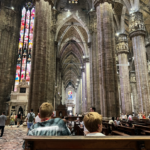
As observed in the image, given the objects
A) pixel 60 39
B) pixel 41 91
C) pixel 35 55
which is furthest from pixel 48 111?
A: pixel 60 39

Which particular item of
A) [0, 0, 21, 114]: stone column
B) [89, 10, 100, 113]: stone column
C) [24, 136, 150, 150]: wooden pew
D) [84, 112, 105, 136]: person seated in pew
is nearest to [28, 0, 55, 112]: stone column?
[89, 10, 100, 113]: stone column

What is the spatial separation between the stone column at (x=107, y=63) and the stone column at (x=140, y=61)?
14.7ft

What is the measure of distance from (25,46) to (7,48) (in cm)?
293

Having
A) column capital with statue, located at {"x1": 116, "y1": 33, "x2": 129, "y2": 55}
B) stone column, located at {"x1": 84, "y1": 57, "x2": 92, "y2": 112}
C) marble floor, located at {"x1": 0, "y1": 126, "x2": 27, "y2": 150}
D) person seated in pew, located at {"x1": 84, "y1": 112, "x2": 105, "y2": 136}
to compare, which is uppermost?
column capital with statue, located at {"x1": 116, "y1": 33, "x2": 129, "y2": 55}

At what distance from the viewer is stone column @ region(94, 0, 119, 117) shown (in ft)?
35.4

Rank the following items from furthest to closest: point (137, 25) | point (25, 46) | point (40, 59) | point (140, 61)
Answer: point (25, 46), point (137, 25), point (140, 61), point (40, 59)

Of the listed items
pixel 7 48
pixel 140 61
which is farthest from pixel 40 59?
pixel 140 61

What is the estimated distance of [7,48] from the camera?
18828mm

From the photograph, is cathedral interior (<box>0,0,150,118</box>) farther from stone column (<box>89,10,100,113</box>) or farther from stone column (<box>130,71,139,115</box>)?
stone column (<box>130,71,139,115</box>)

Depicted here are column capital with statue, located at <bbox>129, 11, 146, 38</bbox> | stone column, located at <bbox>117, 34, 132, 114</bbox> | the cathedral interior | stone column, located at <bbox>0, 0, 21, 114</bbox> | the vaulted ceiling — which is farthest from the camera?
the vaulted ceiling

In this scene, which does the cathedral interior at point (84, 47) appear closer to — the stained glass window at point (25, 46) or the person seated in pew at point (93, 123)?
the stained glass window at point (25, 46)

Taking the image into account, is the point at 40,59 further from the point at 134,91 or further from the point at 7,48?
the point at 134,91

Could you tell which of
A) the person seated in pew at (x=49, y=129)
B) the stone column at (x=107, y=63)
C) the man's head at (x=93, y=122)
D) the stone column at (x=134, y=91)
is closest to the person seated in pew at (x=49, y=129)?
the person seated in pew at (x=49, y=129)

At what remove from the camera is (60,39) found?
28500 millimetres
